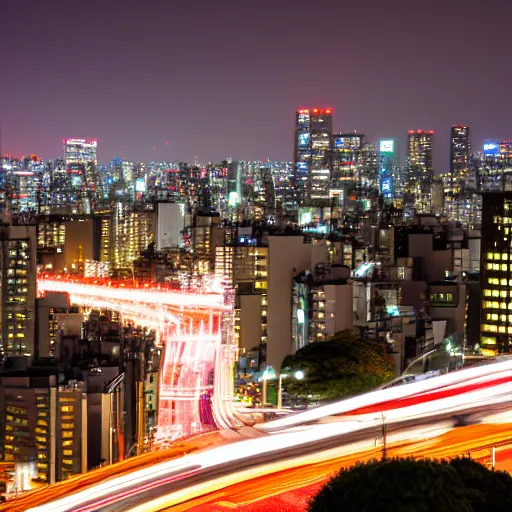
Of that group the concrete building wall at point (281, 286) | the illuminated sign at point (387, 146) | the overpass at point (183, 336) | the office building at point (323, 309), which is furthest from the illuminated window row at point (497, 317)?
the illuminated sign at point (387, 146)

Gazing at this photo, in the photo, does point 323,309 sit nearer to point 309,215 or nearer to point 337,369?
point 337,369

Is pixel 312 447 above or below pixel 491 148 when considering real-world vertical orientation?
below

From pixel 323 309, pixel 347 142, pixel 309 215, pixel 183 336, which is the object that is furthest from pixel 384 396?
pixel 347 142

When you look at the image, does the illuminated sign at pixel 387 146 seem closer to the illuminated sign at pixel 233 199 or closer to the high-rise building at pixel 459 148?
the high-rise building at pixel 459 148

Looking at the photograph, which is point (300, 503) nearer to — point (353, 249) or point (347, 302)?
point (347, 302)

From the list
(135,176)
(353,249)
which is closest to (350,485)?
(353,249)

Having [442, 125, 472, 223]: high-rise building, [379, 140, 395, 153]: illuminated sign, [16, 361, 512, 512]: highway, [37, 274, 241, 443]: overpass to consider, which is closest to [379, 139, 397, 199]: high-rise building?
[379, 140, 395, 153]: illuminated sign

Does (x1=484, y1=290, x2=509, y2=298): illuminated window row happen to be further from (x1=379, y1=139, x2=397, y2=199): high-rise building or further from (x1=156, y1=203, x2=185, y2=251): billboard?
(x1=379, y1=139, x2=397, y2=199): high-rise building
